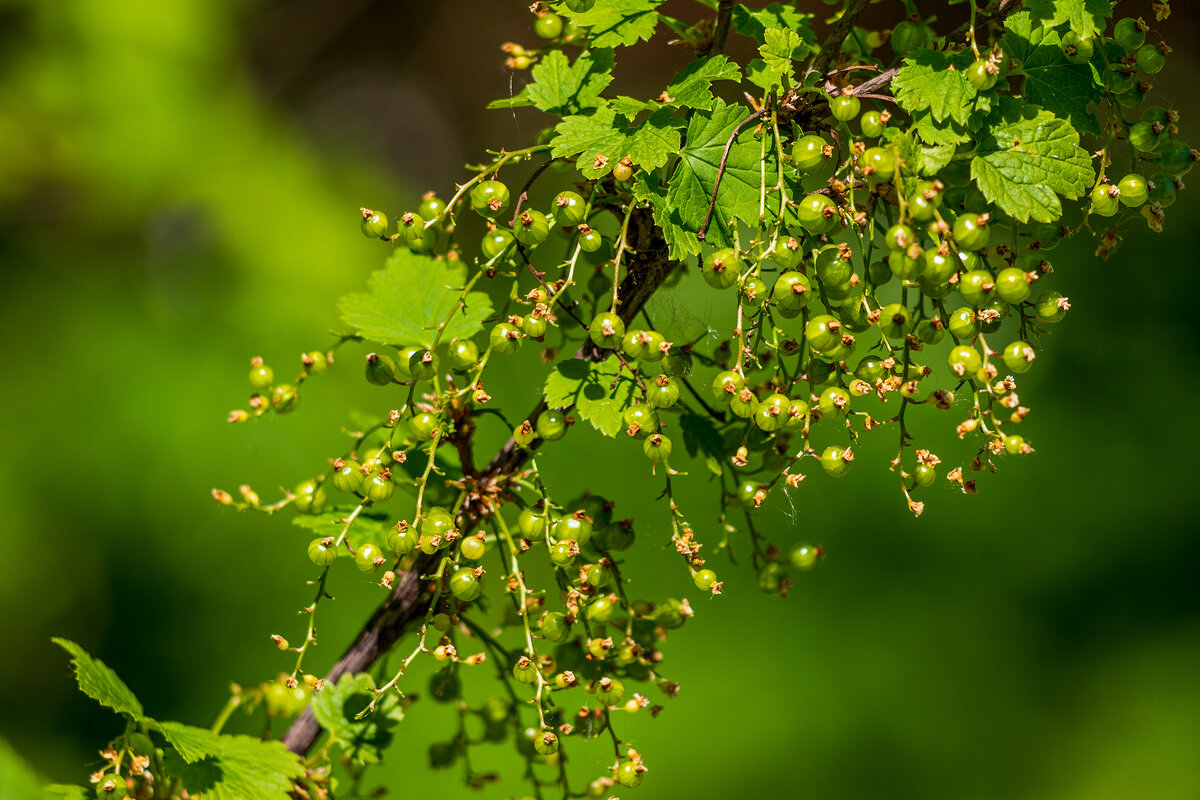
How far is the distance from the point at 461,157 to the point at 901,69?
2.45 m

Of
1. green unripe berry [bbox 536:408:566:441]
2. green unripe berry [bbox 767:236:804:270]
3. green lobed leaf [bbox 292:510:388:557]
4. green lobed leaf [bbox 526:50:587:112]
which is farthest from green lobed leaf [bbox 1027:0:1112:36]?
green lobed leaf [bbox 292:510:388:557]

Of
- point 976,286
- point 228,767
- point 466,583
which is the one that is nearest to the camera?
point 976,286

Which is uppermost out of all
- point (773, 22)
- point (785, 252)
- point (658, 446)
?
point (773, 22)

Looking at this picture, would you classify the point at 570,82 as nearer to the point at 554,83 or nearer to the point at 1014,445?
the point at 554,83

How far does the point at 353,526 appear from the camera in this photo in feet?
2.80

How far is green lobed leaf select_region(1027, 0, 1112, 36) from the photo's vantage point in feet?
2.13

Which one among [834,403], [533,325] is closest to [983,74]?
[834,403]

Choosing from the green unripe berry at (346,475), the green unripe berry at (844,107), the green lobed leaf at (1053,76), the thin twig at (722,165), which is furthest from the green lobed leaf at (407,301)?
the green lobed leaf at (1053,76)

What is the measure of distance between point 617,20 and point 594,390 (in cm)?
29

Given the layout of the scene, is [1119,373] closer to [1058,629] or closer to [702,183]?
[1058,629]

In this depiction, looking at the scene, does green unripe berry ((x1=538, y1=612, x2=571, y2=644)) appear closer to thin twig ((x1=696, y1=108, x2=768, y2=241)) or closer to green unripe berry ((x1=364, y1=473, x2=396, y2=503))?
green unripe berry ((x1=364, y1=473, x2=396, y2=503))

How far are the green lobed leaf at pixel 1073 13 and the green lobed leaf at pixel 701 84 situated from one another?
0.66ft

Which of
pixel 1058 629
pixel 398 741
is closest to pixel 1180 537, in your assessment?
pixel 1058 629

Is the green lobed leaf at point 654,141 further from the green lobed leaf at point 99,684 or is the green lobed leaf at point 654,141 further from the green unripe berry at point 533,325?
the green lobed leaf at point 99,684
